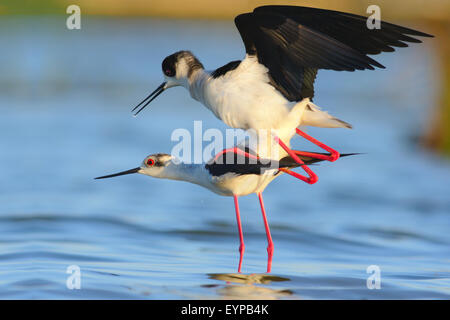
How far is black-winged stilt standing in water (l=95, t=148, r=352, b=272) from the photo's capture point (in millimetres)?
6109

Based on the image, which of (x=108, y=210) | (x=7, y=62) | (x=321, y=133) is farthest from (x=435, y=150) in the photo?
(x=7, y=62)

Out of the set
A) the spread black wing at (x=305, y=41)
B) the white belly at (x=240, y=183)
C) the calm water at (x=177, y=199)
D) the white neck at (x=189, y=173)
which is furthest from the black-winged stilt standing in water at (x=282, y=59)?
the calm water at (x=177, y=199)

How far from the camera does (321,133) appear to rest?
46.9 ft

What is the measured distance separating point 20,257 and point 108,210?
8.85 feet

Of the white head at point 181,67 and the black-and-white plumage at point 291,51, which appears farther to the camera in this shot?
the white head at point 181,67

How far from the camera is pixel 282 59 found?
584cm

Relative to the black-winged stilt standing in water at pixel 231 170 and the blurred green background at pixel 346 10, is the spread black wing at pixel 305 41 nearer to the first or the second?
the black-winged stilt standing in water at pixel 231 170

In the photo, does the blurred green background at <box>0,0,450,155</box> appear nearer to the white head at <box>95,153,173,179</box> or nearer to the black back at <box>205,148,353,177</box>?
the white head at <box>95,153,173,179</box>

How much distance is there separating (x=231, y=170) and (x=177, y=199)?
3.95 m

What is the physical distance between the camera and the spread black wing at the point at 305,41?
5598 mm

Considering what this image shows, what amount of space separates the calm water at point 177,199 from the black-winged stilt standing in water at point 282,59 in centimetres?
119

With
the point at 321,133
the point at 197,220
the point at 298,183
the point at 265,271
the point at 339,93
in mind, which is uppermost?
the point at 339,93

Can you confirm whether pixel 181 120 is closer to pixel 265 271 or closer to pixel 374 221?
pixel 374 221

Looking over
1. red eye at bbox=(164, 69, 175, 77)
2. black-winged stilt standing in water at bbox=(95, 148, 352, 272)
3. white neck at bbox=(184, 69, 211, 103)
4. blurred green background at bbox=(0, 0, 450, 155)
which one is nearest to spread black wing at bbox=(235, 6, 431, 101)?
white neck at bbox=(184, 69, 211, 103)
